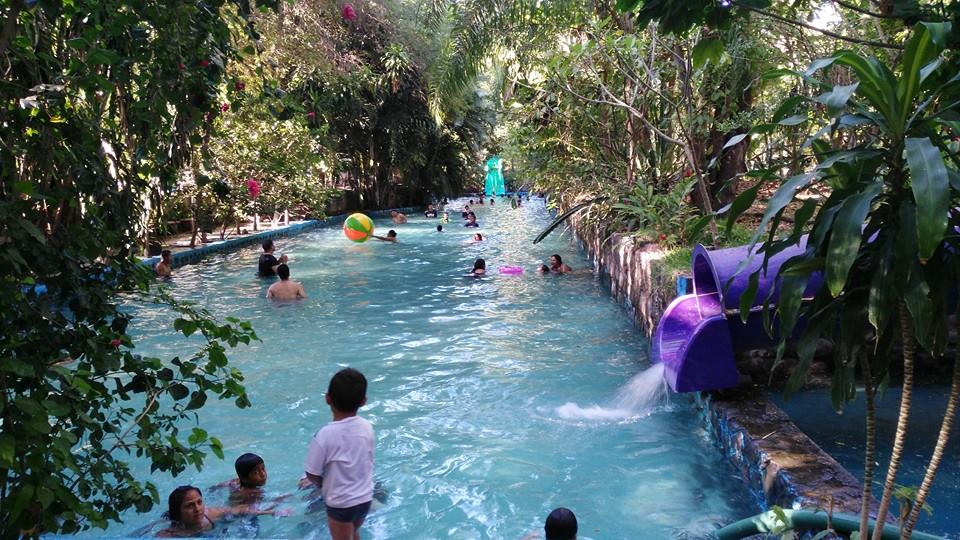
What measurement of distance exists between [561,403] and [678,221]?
486 cm

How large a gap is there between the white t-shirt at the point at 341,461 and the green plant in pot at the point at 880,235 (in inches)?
84.4

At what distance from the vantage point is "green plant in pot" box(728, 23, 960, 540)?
7.80 ft

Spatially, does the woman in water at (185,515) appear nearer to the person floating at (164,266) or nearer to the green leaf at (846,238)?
the green leaf at (846,238)

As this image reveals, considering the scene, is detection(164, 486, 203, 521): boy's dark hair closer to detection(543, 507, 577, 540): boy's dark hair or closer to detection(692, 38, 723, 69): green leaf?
detection(543, 507, 577, 540): boy's dark hair

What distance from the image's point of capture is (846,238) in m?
2.36

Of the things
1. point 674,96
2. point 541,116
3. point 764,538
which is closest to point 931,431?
point 764,538

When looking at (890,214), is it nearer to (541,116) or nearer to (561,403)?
(561,403)

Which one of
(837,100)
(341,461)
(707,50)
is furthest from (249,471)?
(837,100)

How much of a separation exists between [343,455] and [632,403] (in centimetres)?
452

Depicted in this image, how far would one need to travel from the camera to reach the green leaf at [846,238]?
2342 mm

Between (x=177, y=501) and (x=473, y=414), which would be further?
(x=473, y=414)

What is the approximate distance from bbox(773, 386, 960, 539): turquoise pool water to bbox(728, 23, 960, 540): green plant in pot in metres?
2.47

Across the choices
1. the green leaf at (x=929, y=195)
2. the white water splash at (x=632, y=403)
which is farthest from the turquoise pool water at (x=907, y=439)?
the green leaf at (x=929, y=195)

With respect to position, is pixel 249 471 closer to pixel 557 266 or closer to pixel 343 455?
pixel 343 455
